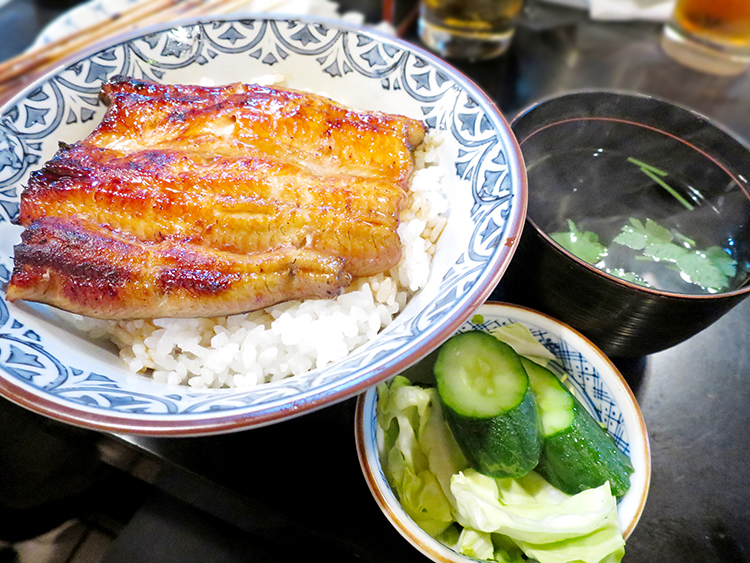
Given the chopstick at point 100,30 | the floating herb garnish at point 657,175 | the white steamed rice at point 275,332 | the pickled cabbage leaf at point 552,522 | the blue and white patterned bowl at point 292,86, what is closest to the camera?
the blue and white patterned bowl at point 292,86

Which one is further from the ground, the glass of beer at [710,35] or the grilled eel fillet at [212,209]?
the grilled eel fillet at [212,209]

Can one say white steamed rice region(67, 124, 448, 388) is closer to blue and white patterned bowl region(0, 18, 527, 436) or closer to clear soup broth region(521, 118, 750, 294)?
blue and white patterned bowl region(0, 18, 527, 436)

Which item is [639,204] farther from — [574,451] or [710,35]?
[710,35]

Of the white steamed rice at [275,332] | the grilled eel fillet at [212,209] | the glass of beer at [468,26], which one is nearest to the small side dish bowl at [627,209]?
the white steamed rice at [275,332]

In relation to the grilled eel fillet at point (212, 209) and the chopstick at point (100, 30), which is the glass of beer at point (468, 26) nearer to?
the chopstick at point (100, 30)

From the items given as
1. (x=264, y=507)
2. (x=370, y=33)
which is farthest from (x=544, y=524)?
(x=370, y=33)

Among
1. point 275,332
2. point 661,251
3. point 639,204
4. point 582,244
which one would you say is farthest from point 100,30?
point 661,251
